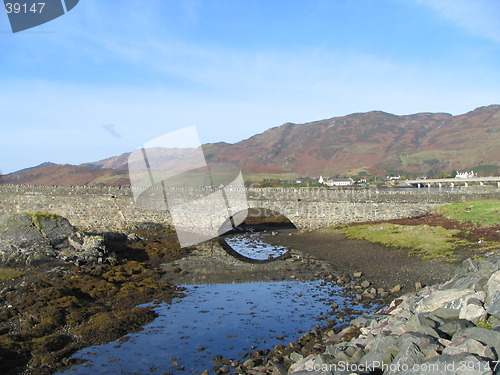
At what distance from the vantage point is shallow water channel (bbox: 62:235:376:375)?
12023 millimetres

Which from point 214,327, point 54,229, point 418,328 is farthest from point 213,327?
point 54,229

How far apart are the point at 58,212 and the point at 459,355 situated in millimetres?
42030

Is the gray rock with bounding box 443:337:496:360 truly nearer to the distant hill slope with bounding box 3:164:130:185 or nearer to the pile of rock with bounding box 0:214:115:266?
the pile of rock with bounding box 0:214:115:266

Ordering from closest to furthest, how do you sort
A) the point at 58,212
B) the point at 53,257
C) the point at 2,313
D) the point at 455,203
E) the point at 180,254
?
1. the point at 2,313
2. the point at 53,257
3. the point at 180,254
4. the point at 455,203
5. the point at 58,212

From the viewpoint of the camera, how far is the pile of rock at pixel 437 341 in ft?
22.0

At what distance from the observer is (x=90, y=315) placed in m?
16.3

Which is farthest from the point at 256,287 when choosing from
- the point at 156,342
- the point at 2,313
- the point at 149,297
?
the point at 2,313

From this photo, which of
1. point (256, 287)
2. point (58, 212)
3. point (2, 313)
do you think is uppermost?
point (58, 212)

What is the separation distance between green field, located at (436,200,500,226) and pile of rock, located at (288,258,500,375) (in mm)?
19916

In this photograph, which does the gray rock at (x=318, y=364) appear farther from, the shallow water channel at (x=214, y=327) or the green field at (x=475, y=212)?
the green field at (x=475, y=212)

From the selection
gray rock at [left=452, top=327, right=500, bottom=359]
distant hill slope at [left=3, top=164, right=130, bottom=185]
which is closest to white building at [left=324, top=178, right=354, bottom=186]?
distant hill slope at [left=3, top=164, right=130, bottom=185]

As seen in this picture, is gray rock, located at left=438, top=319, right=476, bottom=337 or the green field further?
the green field

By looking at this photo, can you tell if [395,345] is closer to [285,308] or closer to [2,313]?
[285,308]

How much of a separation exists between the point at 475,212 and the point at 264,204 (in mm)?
17865
